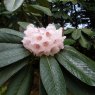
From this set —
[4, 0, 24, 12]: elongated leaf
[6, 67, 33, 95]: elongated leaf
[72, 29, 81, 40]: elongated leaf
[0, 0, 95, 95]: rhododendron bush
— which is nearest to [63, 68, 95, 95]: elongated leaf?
[0, 0, 95, 95]: rhododendron bush

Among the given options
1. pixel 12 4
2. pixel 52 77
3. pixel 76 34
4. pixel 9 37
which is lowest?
pixel 76 34

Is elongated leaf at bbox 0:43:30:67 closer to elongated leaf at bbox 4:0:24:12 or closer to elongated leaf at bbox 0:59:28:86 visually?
elongated leaf at bbox 0:59:28:86

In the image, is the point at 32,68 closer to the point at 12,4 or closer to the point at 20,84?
the point at 20,84

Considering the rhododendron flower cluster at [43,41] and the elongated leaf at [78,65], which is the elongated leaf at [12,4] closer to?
the rhododendron flower cluster at [43,41]

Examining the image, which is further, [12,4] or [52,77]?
[12,4]

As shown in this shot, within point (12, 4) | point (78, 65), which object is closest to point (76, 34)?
point (12, 4)

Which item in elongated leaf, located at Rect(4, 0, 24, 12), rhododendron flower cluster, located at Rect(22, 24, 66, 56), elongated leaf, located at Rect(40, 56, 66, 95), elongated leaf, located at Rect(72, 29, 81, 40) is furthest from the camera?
elongated leaf, located at Rect(72, 29, 81, 40)

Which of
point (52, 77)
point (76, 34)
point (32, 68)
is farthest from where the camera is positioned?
point (76, 34)
